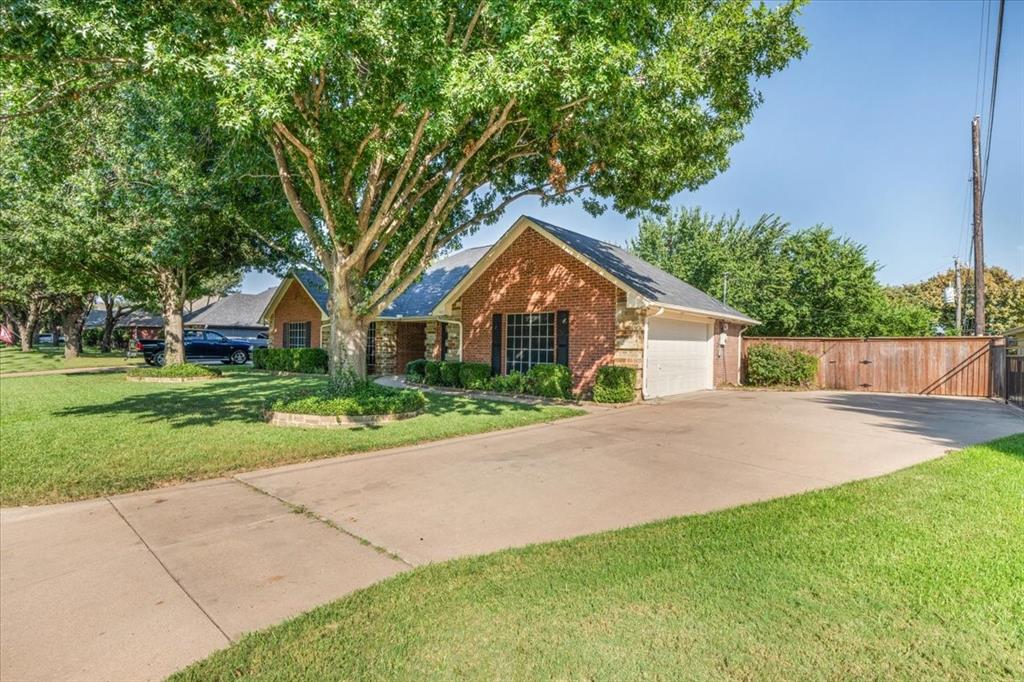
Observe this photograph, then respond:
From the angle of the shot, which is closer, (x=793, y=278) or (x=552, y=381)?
(x=552, y=381)

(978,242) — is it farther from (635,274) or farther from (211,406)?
(211,406)

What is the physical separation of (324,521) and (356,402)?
17.1 ft

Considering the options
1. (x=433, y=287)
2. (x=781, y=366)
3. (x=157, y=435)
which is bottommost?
(x=157, y=435)

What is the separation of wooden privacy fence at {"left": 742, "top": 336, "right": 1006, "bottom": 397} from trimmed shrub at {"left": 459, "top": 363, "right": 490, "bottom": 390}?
11.2m

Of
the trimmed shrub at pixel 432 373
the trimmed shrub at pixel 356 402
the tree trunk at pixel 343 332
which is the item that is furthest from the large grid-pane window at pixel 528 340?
the tree trunk at pixel 343 332

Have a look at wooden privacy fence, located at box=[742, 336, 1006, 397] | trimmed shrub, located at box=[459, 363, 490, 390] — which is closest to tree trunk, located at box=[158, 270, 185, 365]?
trimmed shrub, located at box=[459, 363, 490, 390]

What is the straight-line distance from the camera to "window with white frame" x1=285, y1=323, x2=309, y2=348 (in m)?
23.7

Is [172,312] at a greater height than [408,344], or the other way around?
[172,312]

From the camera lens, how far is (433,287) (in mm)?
20609

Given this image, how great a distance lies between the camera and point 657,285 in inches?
594

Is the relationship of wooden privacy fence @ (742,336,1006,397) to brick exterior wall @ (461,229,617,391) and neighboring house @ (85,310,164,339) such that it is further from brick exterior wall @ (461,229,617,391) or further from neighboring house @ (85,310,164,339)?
neighboring house @ (85,310,164,339)

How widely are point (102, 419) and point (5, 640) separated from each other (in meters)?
8.12

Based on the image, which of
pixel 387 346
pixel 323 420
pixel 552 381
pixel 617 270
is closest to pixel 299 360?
pixel 387 346

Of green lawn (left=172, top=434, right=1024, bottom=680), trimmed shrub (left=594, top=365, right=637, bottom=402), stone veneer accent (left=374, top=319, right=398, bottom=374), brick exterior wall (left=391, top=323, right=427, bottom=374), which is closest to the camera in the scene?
green lawn (left=172, top=434, right=1024, bottom=680)
